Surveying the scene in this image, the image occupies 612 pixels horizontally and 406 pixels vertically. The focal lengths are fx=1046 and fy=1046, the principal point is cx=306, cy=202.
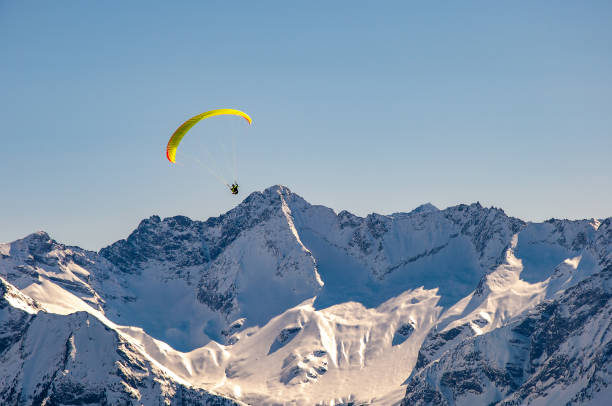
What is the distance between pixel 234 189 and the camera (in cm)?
18488

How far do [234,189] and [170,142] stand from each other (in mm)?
14487

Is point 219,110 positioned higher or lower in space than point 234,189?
higher

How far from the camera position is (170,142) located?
187 meters

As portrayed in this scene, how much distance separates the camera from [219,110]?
187625mm

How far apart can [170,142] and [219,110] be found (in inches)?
412

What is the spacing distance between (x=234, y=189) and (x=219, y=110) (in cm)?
1475
